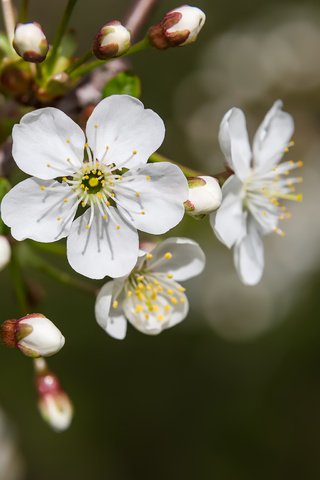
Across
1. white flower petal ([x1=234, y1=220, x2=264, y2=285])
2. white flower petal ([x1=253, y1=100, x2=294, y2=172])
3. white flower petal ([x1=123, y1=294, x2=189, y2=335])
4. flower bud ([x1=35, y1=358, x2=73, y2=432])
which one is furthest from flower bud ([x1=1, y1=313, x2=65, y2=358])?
white flower petal ([x1=253, y1=100, x2=294, y2=172])

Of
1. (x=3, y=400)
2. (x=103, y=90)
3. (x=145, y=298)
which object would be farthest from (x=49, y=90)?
(x=3, y=400)

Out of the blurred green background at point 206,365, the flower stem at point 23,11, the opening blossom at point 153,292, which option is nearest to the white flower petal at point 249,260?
the opening blossom at point 153,292

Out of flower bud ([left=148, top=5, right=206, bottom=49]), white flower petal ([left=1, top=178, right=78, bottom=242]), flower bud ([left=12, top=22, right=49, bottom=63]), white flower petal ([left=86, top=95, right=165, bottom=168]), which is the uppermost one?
flower bud ([left=12, top=22, right=49, bottom=63])

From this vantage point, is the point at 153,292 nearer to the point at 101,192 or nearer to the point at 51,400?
the point at 101,192

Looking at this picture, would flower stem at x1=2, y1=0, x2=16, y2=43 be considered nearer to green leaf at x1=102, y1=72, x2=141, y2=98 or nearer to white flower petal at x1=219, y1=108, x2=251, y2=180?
green leaf at x1=102, y1=72, x2=141, y2=98

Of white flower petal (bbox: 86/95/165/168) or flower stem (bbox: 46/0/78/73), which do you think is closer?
white flower petal (bbox: 86/95/165/168)

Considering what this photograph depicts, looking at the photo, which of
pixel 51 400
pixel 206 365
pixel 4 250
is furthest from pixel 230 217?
pixel 206 365

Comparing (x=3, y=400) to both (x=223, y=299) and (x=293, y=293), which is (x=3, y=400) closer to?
(x=223, y=299)
